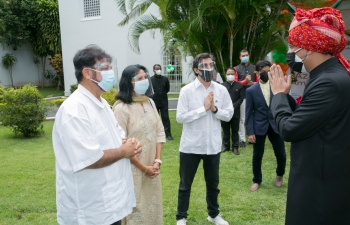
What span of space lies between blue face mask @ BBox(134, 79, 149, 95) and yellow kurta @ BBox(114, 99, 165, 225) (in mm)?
120

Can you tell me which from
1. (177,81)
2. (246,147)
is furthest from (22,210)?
(177,81)

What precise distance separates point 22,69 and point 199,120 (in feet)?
86.0

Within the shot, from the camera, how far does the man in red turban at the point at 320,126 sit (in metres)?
1.98

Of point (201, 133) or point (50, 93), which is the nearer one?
point (201, 133)

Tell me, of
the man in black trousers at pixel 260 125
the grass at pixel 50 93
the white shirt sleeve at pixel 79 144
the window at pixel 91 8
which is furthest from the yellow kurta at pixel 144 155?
the grass at pixel 50 93

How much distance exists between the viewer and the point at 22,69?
2681 cm

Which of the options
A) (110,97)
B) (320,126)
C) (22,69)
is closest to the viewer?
(320,126)

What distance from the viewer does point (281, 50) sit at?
8398 millimetres

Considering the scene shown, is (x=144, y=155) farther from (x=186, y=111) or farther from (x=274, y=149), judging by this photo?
(x=274, y=149)

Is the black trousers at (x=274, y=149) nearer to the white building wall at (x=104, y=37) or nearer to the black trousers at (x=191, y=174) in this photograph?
the black trousers at (x=191, y=174)

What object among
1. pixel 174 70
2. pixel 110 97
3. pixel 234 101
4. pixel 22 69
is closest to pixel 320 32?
pixel 234 101

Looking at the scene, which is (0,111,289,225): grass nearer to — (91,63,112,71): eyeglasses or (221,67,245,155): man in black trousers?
(221,67,245,155): man in black trousers

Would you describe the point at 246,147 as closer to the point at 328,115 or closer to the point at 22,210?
the point at 22,210

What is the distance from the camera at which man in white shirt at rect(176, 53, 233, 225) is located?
387 centimetres
